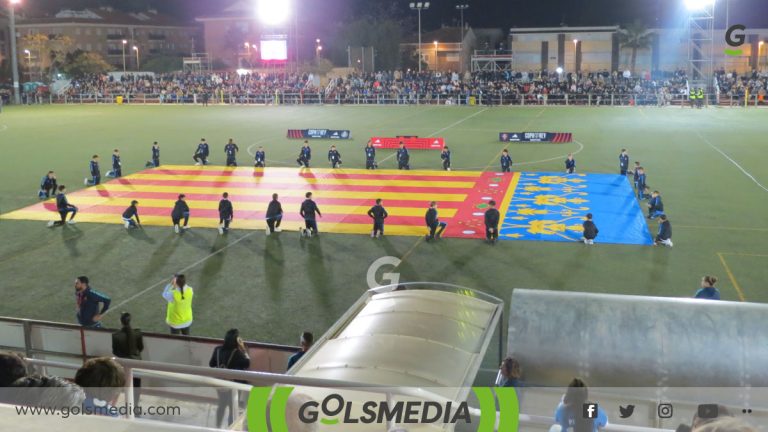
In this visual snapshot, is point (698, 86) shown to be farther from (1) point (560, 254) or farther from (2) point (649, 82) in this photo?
(1) point (560, 254)

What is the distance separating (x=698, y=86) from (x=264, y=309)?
53419 mm

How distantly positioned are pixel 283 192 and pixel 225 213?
578 cm

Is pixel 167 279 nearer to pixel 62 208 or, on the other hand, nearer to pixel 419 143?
pixel 62 208

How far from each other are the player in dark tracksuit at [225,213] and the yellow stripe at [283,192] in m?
4.83

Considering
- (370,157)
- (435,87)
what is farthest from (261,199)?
(435,87)

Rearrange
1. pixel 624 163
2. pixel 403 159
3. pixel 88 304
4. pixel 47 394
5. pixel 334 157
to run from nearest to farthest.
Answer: pixel 47 394 < pixel 88 304 < pixel 624 163 < pixel 403 159 < pixel 334 157

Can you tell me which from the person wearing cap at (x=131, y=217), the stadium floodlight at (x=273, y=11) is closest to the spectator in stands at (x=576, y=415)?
the person wearing cap at (x=131, y=217)

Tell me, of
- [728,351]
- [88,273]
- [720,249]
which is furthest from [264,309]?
[720,249]

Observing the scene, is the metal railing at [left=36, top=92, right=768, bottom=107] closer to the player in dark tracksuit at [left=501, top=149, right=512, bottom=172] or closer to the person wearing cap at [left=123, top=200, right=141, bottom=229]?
the player in dark tracksuit at [left=501, top=149, right=512, bottom=172]

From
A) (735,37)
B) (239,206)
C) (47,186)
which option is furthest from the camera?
(735,37)

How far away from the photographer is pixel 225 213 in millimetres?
19500

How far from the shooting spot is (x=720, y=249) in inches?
680

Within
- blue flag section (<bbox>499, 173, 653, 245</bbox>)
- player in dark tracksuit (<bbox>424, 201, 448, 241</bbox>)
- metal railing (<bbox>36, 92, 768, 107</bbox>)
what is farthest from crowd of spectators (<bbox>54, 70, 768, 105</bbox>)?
player in dark tracksuit (<bbox>424, 201, 448, 241</bbox>)

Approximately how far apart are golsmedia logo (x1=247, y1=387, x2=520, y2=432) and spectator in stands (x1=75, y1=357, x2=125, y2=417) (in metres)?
0.78
